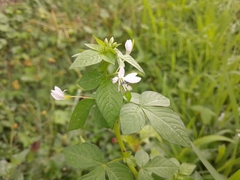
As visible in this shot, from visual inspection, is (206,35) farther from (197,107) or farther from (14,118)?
(14,118)

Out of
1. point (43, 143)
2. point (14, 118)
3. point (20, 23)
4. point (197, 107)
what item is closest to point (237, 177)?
point (197, 107)

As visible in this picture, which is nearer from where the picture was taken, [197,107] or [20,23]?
[197,107]

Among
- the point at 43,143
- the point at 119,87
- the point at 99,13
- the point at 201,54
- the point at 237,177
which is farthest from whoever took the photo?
the point at 99,13

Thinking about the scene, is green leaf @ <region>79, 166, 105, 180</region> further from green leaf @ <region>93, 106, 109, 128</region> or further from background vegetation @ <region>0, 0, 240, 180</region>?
background vegetation @ <region>0, 0, 240, 180</region>

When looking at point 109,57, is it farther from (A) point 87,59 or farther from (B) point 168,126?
(B) point 168,126

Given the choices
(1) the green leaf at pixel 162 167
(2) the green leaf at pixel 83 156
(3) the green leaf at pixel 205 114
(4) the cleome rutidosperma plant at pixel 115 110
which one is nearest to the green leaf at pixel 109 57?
(4) the cleome rutidosperma plant at pixel 115 110

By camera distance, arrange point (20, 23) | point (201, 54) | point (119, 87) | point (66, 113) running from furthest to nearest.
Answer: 1. point (20, 23)
2. point (201, 54)
3. point (66, 113)
4. point (119, 87)

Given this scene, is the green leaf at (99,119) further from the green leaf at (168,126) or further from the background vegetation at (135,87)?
the background vegetation at (135,87)
